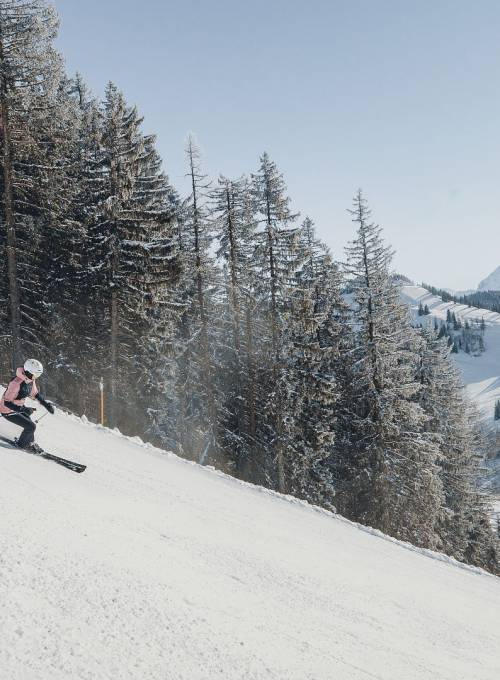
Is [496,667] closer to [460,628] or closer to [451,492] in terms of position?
[460,628]

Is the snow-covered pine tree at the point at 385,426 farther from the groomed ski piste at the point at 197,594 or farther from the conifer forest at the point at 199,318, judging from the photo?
the groomed ski piste at the point at 197,594

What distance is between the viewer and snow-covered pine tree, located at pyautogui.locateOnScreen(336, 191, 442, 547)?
87.6ft

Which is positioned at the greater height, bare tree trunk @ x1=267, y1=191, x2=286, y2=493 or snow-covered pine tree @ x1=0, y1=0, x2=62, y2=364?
snow-covered pine tree @ x1=0, y1=0, x2=62, y2=364

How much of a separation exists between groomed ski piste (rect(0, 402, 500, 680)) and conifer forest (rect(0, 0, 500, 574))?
1291cm

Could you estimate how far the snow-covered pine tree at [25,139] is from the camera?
18.1m

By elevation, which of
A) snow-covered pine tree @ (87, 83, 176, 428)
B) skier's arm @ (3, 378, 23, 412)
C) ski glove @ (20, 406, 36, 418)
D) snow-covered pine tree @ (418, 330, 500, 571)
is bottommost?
snow-covered pine tree @ (418, 330, 500, 571)

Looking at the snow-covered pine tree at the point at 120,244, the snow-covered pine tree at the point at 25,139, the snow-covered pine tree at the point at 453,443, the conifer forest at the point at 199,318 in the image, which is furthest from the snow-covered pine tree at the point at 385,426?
the snow-covered pine tree at the point at 25,139

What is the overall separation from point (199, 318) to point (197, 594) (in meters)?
24.7

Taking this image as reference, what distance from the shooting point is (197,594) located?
519 centimetres

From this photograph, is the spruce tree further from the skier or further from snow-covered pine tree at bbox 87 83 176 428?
the skier

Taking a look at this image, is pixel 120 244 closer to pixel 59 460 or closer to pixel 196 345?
pixel 196 345

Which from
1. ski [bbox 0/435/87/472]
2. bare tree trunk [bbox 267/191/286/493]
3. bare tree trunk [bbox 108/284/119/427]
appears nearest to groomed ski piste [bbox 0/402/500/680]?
ski [bbox 0/435/87/472]

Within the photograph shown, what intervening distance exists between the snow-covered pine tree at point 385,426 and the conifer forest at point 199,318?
0.35 feet

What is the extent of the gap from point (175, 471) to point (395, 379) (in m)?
18.7
